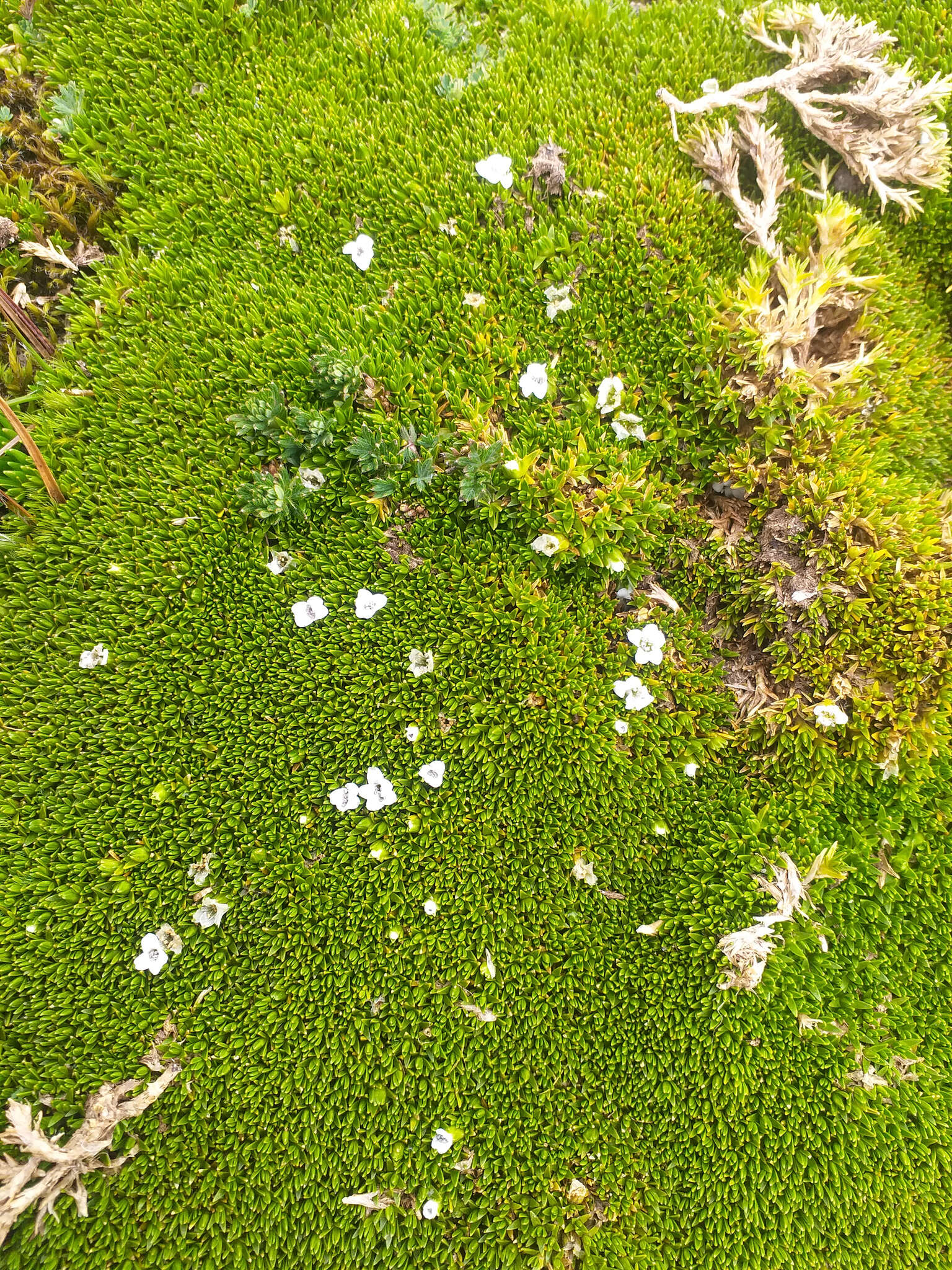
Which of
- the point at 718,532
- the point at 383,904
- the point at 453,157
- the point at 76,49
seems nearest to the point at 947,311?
the point at 718,532

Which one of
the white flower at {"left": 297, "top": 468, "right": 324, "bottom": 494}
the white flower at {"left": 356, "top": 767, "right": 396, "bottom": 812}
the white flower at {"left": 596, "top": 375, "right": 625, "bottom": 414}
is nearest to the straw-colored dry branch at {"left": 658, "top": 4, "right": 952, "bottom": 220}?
the white flower at {"left": 596, "top": 375, "right": 625, "bottom": 414}

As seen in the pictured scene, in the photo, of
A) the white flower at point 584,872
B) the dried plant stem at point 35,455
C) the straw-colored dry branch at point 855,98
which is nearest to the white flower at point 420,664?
the white flower at point 584,872

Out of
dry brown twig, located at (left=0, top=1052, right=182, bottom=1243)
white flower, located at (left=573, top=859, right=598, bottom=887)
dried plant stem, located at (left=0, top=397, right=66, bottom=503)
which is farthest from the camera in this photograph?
white flower, located at (left=573, top=859, right=598, bottom=887)

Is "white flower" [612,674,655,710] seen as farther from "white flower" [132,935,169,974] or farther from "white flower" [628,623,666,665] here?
"white flower" [132,935,169,974]

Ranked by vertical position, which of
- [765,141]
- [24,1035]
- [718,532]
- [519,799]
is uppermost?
[765,141]

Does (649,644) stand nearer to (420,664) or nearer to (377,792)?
(420,664)

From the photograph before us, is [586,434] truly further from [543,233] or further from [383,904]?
[383,904]
